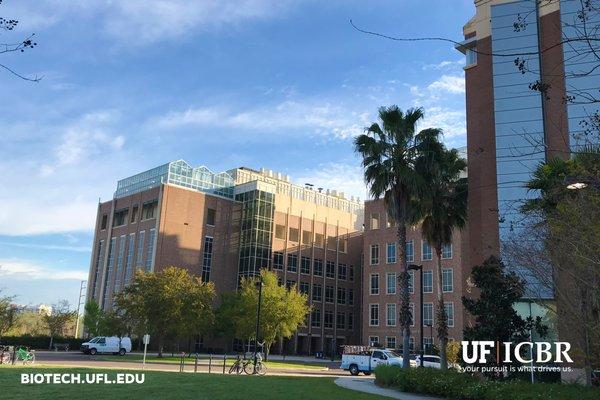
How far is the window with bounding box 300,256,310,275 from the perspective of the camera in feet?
288

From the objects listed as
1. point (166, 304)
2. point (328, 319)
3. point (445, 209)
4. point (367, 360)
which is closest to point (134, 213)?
point (328, 319)

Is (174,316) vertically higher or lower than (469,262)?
lower

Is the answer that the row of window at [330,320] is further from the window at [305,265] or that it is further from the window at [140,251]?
the window at [140,251]

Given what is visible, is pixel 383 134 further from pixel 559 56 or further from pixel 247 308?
pixel 247 308

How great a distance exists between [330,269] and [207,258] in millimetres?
21840

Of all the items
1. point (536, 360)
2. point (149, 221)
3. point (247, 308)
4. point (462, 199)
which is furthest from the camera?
point (149, 221)

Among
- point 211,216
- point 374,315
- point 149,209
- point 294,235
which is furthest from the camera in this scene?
point 294,235

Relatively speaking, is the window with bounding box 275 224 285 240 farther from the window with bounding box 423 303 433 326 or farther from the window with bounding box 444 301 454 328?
the window with bounding box 444 301 454 328

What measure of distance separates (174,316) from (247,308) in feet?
28.3

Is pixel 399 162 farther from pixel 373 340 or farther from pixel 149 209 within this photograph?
pixel 149 209

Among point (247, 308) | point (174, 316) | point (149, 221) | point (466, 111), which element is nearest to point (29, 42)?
point (466, 111)

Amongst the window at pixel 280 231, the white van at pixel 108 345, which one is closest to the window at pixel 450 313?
the window at pixel 280 231

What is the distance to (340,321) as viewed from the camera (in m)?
89.9

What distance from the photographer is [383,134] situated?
3022 centimetres
